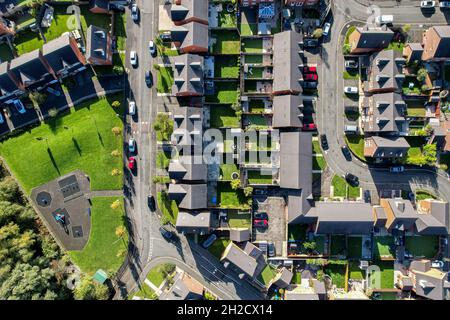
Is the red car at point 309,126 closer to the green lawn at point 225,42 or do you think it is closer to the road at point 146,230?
the green lawn at point 225,42

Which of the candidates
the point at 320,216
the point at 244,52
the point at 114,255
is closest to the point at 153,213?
the point at 114,255

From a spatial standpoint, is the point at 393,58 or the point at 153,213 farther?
the point at 153,213

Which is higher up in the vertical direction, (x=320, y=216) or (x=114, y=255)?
(x=320, y=216)

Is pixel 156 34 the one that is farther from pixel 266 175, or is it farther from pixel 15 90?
pixel 266 175

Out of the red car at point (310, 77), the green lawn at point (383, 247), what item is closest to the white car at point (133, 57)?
the red car at point (310, 77)
